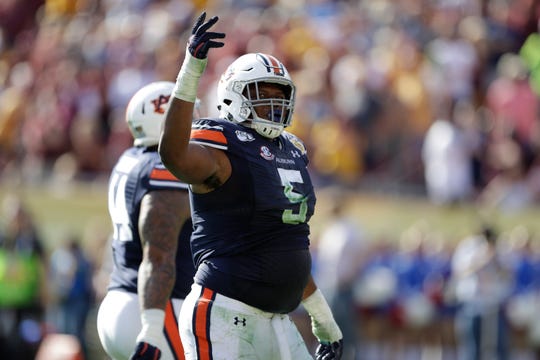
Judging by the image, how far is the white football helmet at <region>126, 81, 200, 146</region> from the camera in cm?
585

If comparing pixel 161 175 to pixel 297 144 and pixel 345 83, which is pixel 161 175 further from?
pixel 345 83

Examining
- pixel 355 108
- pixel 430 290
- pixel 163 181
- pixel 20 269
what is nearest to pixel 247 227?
pixel 163 181

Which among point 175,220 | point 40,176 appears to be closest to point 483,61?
point 40,176

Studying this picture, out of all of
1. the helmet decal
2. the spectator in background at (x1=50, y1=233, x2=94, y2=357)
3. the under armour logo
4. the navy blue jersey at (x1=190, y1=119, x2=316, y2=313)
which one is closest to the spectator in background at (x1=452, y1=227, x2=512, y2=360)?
the spectator in background at (x1=50, y1=233, x2=94, y2=357)

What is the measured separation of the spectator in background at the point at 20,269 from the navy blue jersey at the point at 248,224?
6.42 metres

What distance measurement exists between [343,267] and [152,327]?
5.43m

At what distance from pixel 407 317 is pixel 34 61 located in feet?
23.9

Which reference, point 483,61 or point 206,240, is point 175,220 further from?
point 483,61

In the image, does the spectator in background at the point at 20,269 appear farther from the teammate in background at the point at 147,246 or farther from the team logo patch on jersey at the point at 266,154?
the team logo patch on jersey at the point at 266,154

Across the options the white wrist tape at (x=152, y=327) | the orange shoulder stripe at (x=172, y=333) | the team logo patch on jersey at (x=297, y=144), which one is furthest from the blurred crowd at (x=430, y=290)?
the white wrist tape at (x=152, y=327)

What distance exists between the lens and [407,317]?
37.0ft

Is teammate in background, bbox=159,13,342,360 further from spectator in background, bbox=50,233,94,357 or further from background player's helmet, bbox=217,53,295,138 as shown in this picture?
spectator in background, bbox=50,233,94,357

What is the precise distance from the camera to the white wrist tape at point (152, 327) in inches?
201

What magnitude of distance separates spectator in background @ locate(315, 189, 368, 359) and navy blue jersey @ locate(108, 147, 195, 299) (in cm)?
482
